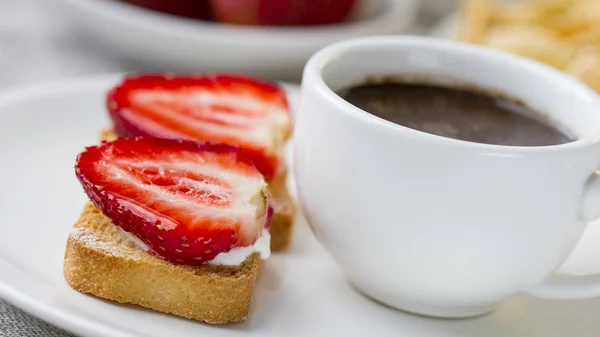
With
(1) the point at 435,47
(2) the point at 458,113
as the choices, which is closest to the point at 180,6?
(1) the point at 435,47

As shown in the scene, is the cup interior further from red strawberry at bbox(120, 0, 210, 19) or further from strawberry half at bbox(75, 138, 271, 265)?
red strawberry at bbox(120, 0, 210, 19)

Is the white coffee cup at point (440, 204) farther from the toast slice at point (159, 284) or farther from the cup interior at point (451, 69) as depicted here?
the toast slice at point (159, 284)

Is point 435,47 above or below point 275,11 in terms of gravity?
above

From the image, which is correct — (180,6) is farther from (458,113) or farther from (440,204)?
(440,204)

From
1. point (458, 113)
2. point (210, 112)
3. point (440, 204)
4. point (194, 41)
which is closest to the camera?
point (440, 204)

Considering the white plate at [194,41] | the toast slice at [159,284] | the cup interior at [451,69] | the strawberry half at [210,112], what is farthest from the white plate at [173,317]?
the white plate at [194,41]

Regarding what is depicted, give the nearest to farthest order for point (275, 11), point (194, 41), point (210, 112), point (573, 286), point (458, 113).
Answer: point (573, 286), point (458, 113), point (210, 112), point (194, 41), point (275, 11)

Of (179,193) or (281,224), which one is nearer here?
(179,193)

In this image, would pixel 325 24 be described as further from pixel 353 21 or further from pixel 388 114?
pixel 388 114

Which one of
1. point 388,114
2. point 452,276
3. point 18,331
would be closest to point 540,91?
point 388,114
